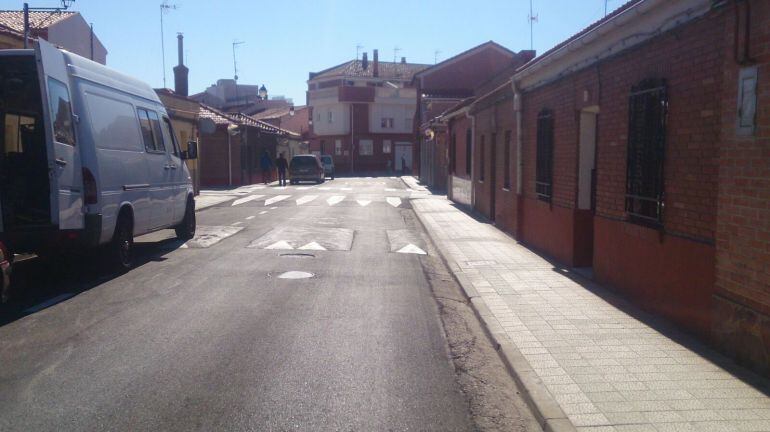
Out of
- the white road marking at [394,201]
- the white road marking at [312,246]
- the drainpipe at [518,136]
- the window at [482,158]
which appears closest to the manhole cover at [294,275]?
the white road marking at [312,246]

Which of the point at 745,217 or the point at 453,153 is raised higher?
the point at 453,153

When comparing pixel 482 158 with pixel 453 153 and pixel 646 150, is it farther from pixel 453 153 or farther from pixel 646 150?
pixel 646 150

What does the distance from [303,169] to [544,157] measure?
100ft

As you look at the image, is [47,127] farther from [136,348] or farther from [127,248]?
[136,348]

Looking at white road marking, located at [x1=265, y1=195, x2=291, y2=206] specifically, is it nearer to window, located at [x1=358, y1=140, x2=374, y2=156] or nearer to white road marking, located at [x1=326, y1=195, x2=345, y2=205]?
white road marking, located at [x1=326, y1=195, x2=345, y2=205]

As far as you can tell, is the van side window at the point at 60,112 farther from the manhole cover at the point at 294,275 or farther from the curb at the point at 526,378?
the curb at the point at 526,378

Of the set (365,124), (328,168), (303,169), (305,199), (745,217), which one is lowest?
(305,199)

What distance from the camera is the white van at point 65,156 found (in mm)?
8758

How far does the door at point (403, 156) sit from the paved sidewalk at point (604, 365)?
58.8 metres

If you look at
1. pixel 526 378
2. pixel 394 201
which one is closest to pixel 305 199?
pixel 394 201

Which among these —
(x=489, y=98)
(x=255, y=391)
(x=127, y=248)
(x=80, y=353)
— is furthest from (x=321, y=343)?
(x=489, y=98)

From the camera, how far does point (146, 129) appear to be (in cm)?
1210

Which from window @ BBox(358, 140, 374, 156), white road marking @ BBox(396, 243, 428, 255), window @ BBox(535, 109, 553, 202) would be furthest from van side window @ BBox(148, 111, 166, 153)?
window @ BBox(358, 140, 374, 156)

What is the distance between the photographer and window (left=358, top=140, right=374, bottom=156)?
68.1 m
